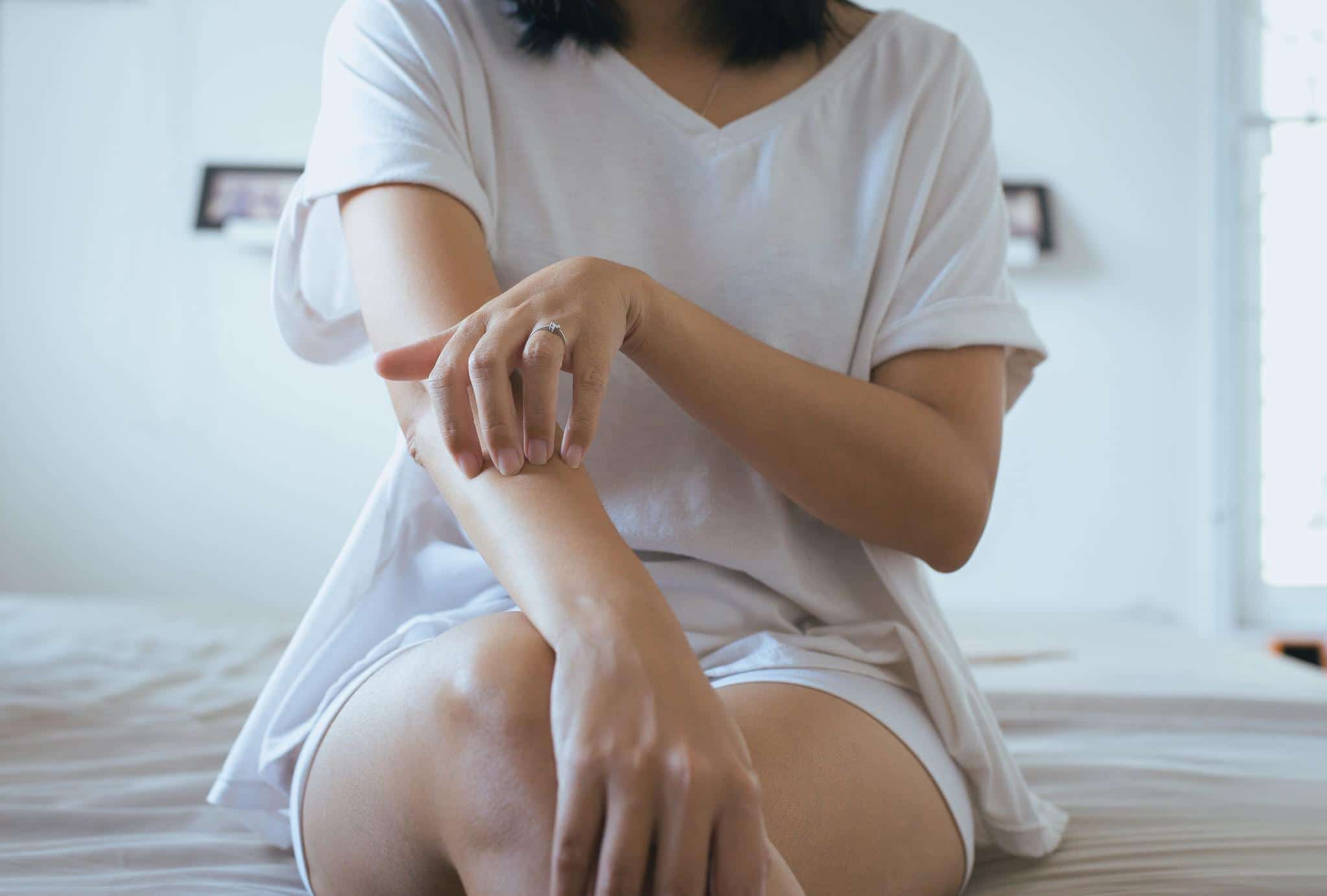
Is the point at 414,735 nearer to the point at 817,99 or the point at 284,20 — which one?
the point at 817,99

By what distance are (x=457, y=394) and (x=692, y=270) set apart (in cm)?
35

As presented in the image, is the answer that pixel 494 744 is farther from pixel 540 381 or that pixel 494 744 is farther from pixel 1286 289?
pixel 1286 289

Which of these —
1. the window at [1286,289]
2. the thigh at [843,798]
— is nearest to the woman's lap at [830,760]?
the thigh at [843,798]

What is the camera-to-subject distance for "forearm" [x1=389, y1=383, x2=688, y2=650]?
48cm

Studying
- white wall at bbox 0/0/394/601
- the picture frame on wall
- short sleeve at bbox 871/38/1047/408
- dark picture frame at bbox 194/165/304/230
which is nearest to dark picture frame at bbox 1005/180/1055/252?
the picture frame on wall

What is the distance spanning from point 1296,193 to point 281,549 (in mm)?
3103

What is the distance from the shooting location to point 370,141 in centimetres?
76

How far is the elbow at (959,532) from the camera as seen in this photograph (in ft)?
2.49

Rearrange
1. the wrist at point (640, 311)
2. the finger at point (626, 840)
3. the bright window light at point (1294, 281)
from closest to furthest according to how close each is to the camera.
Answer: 1. the finger at point (626, 840)
2. the wrist at point (640, 311)
3. the bright window light at point (1294, 281)

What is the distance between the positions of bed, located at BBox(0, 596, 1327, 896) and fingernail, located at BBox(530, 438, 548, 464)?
0.39 metres

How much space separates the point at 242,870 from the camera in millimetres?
766

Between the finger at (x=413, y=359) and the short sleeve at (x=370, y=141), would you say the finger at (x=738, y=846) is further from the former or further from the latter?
the short sleeve at (x=370, y=141)

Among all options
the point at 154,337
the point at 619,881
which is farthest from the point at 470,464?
the point at 154,337

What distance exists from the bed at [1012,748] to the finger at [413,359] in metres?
0.40
